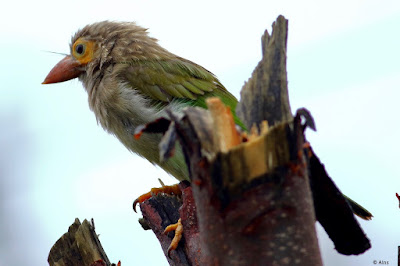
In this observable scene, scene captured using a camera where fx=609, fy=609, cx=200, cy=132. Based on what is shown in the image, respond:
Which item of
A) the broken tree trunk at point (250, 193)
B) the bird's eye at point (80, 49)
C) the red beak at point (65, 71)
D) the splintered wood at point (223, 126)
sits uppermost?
the bird's eye at point (80, 49)

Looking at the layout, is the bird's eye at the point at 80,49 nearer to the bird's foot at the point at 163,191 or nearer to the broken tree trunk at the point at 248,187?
the bird's foot at the point at 163,191

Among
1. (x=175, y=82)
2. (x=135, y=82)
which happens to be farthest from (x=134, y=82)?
(x=175, y=82)

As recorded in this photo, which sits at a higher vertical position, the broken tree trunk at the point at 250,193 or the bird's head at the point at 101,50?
the bird's head at the point at 101,50

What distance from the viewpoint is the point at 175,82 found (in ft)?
13.0

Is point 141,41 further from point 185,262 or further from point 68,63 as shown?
point 185,262

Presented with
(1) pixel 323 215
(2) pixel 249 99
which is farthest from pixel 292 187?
(1) pixel 323 215

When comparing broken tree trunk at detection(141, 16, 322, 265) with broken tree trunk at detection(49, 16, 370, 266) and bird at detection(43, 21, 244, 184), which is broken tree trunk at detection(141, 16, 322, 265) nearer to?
broken tree trunk at detection(49, 16, 370, 266)

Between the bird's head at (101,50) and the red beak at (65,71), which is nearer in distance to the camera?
the bird's head at (101,50)

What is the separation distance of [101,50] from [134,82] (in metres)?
0.56

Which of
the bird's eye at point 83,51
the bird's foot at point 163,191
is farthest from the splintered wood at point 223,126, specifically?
the bird's eye at point 83,51

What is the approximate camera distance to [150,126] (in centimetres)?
137

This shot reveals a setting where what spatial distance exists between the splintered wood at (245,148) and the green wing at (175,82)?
8.24ft

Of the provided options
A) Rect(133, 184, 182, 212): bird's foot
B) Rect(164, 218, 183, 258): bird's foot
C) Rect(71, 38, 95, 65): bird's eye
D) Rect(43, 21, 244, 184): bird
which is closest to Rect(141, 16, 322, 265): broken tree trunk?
Rect(164, 218, 183, 258): bird's foot

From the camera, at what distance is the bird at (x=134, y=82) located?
380 centimetres
